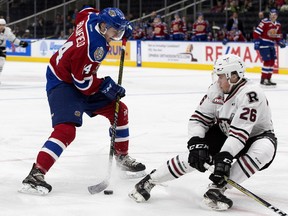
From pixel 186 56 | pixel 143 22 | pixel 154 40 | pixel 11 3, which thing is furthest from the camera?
pixel 11 3

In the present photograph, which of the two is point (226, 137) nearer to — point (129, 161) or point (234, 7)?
point (129, 161)

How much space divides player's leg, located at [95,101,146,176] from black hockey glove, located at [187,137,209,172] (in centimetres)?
95

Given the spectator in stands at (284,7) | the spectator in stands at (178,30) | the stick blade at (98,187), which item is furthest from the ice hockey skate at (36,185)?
the spectator in stands at (178,30)

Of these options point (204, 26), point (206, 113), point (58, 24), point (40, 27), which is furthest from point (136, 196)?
point (40, 27)

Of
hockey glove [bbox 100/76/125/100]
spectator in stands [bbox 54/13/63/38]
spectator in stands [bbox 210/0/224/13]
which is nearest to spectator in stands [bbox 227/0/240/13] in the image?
spectator in stands [bbox 210/0/224/13]

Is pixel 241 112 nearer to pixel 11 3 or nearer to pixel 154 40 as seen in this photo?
pixel 154 40

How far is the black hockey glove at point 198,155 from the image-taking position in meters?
3.46

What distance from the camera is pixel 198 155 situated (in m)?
3.46

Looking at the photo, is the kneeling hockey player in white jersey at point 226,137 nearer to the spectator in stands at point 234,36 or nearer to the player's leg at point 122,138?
the player's leg at point 122,138

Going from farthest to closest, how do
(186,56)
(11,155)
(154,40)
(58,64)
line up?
(154,40), (186,56), (11,155), (58,64)

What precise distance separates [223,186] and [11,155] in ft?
6.84

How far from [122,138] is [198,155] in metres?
1.09

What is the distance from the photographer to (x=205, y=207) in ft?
11.7

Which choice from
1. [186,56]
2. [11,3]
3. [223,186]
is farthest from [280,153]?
[11,3]
